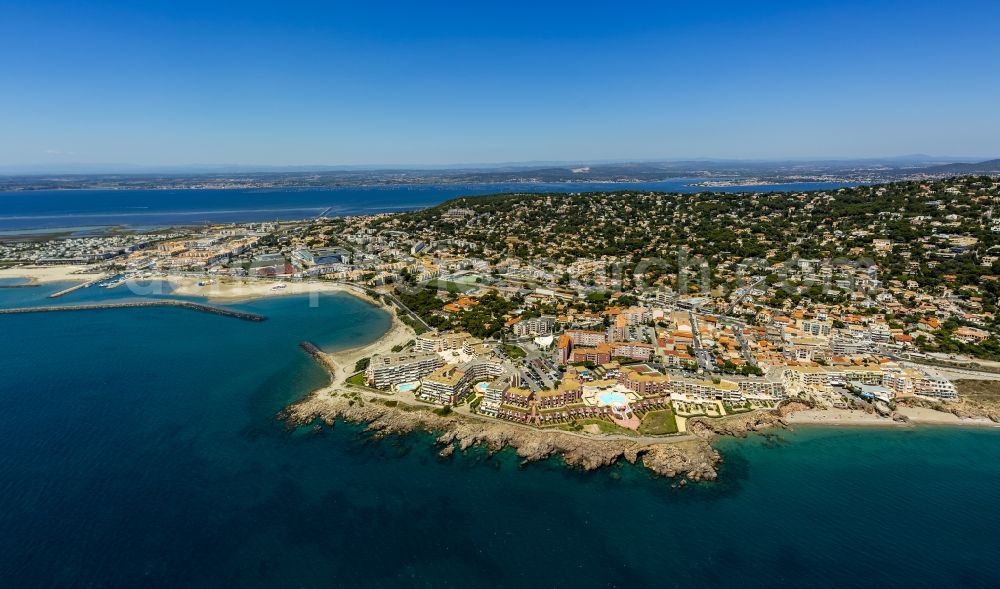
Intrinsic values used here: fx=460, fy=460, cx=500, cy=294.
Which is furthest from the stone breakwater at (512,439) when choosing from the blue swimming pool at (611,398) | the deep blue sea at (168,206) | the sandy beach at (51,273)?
the deep blue sea at (168,206)

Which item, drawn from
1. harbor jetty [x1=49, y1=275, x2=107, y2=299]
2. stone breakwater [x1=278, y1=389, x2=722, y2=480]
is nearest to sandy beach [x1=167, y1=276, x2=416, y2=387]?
harbor jetty [x1=49, y1=275, x2=107, y2=299]

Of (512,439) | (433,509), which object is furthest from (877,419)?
(433,509)

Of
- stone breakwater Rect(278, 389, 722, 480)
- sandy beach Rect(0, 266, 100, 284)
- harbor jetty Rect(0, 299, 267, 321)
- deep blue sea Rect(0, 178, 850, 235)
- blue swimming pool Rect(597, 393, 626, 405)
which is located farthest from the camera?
deep blue sea Rect(0, 178, 850, 235)

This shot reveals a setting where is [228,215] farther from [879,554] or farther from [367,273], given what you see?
[879,554]

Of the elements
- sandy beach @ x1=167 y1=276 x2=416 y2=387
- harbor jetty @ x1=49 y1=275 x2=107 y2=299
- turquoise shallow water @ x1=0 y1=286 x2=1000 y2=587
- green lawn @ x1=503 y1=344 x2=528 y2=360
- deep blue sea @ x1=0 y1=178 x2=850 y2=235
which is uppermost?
deep blue sea @ x1=0 y1=178 x2=850 y2=235

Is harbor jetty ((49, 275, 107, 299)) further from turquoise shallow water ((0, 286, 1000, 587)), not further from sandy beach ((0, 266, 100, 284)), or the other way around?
turquoise shallow water ((0, 286, 1000, 587))

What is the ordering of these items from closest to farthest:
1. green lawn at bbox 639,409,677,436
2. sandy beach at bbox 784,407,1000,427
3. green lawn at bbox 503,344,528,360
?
green lawn at bbox 639,409,677,436, sandy beach at bbox 784,407,1000,427, green lawn at bbox 503,344,528,360

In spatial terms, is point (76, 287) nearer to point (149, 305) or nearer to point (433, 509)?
point (149, 305)

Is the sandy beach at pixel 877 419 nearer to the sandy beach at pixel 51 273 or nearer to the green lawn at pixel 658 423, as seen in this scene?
the green lawn at pixel 658 423
